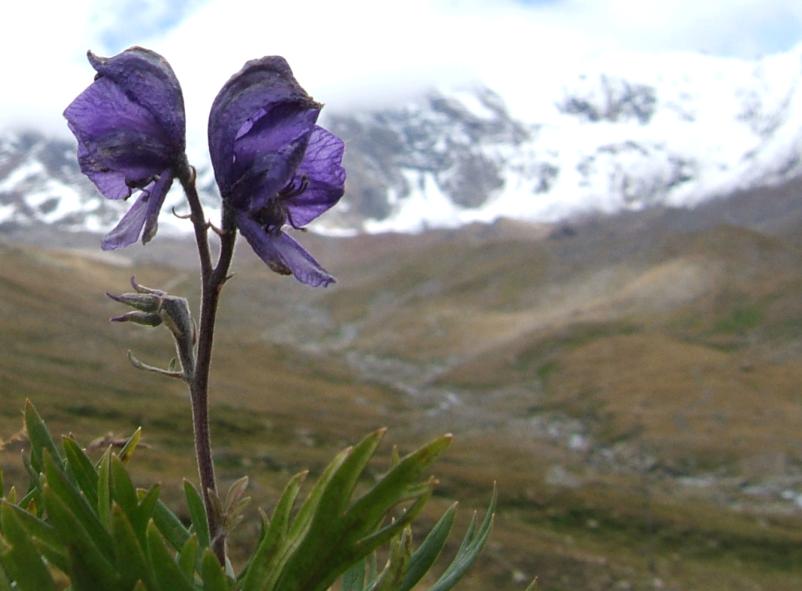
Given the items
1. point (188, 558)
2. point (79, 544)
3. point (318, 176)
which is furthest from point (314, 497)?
point (318, 176)

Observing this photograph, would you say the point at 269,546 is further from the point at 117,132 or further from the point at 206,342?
the point at 117,132

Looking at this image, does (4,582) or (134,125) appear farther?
(134,125)

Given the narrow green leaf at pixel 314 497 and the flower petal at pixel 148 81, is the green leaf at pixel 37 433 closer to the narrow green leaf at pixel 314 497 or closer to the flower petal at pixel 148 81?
the narrow green leaf at pixel 314 497

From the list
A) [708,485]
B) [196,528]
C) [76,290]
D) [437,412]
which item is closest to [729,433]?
[708,485]

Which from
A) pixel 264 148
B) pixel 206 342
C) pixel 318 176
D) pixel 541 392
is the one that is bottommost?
pixel 541 392

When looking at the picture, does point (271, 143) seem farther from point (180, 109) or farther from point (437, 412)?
point (437, 412)

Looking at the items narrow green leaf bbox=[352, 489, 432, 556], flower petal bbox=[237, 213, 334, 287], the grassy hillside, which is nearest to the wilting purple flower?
flower petal bbox=[237, 213, 334, 287]

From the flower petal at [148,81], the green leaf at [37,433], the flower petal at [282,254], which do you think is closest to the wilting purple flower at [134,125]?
the flower petal at [148,81]

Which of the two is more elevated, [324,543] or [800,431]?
[324,543]
